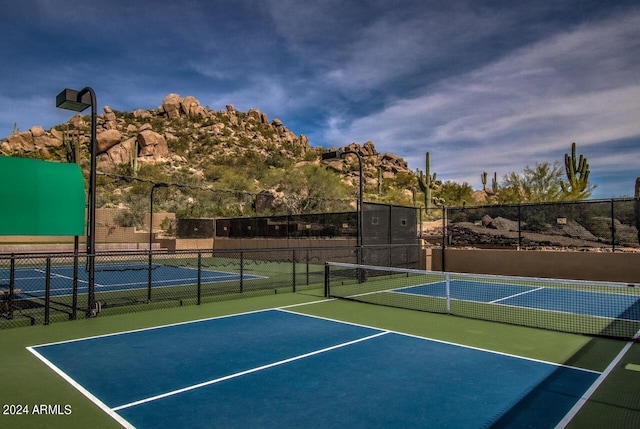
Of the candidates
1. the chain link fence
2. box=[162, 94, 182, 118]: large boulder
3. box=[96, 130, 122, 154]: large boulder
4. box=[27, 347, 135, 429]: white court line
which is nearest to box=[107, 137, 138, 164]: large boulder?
box=[96, 130, 122, 154]: large boulder

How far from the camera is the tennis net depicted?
963 cm

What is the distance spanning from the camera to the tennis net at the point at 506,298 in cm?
963

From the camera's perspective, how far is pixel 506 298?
13.3 metres

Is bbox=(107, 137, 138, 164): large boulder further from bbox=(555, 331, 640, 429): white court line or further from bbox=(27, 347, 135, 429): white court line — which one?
bbox=(555, 331, 640, 429): white court line

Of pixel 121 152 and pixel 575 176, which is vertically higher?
pixel 121 152

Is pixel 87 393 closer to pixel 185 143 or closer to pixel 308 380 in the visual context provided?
pixel 308 380

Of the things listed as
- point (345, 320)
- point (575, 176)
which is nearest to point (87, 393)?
point (345, 320)

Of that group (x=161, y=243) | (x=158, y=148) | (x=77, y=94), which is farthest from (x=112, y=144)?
(x=77, y=94)

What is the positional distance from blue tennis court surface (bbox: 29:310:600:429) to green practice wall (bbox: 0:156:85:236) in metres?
3.55

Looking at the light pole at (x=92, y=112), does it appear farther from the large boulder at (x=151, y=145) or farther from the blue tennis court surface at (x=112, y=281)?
the large boulder at (x=151, y=145)

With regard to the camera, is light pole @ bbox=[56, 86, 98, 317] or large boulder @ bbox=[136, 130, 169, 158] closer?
light pole @ bbox=[56, 86, 98, 317]

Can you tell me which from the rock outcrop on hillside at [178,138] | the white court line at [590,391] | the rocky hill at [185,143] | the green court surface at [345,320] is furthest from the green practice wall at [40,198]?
the rock outcrop on hillside at [178,138]

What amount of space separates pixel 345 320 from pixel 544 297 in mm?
7167

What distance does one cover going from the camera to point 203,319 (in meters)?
10.1
